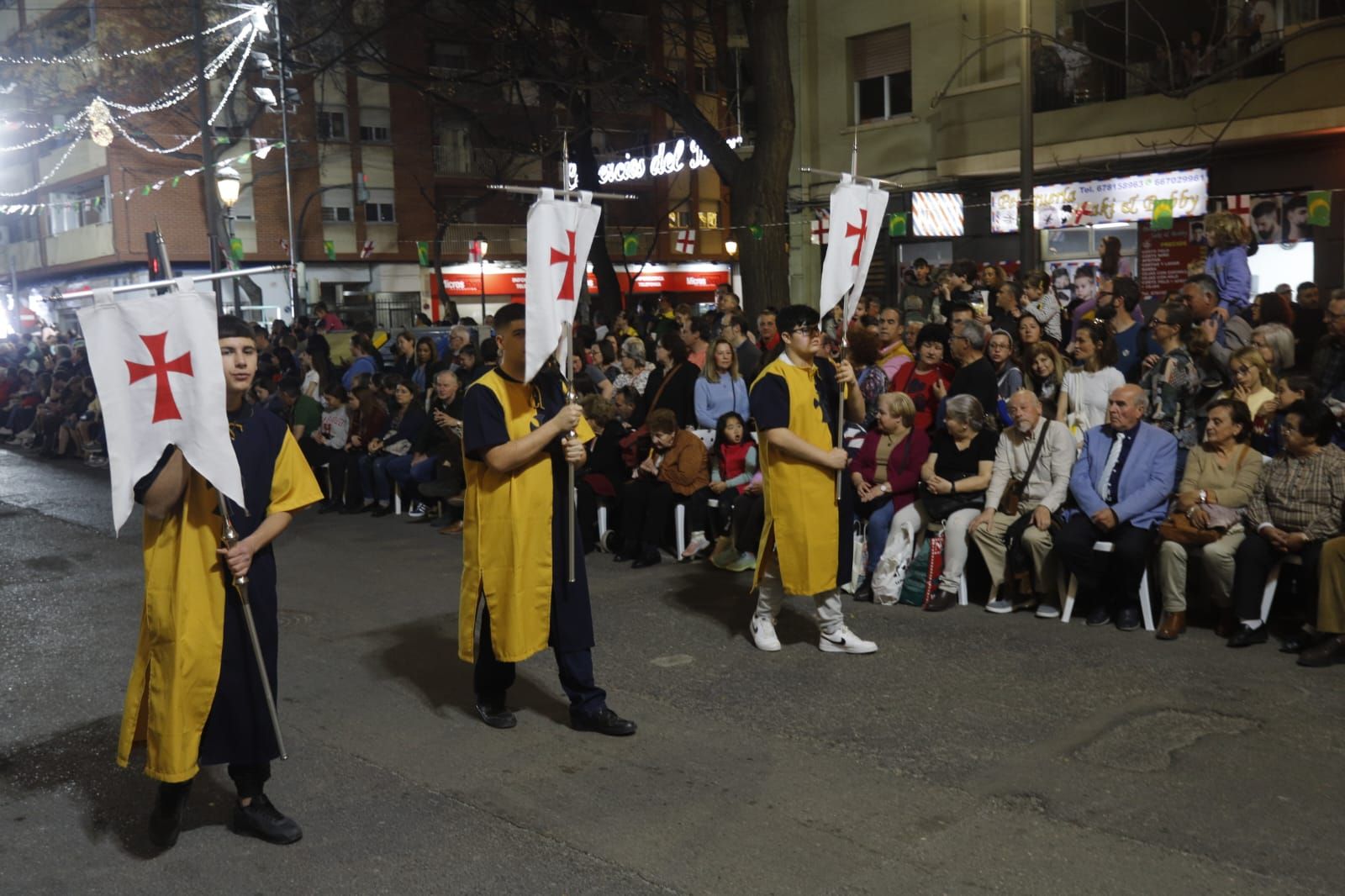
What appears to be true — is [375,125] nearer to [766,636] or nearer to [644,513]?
[644,513]

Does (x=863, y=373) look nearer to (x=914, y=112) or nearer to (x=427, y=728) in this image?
(x=427, y=728)

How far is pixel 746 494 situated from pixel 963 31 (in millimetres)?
14060

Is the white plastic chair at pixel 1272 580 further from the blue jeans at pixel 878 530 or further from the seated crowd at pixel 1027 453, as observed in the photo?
the blue jeans at pixel 878 530

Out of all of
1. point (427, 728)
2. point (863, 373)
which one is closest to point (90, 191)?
point (863, 373)

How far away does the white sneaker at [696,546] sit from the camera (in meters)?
10.4

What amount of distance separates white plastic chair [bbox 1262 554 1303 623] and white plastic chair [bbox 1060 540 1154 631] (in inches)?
25.4

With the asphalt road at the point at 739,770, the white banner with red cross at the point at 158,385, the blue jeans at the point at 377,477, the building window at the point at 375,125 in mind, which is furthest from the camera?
the building window at the point at 375,125

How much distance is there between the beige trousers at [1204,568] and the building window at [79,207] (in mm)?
41025

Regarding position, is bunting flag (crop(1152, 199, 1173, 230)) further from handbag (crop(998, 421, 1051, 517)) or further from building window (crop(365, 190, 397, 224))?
building window (crop(365, 190, 397, 224))

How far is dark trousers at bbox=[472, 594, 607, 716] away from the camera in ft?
19.8

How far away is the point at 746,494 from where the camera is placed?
32.1ft

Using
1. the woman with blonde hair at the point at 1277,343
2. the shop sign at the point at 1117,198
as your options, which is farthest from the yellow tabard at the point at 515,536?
the shop sign at the point at 1117,198

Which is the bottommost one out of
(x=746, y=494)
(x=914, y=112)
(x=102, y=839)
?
(x=102, y=839)

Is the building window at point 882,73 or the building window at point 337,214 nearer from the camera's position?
the building window at point 882,73
